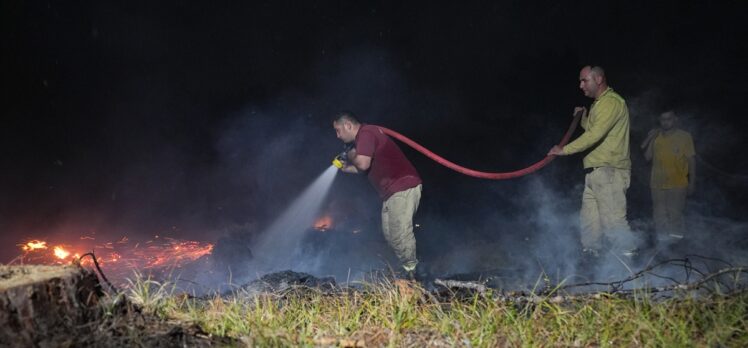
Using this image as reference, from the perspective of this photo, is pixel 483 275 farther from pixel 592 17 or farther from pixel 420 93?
pixel 592 17

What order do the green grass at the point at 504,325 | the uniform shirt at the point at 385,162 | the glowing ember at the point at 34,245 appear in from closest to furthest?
the green grass at the point at 504,325 < the uniform shirt at the point at 385,162 < the glowing ember at the point at 34,245

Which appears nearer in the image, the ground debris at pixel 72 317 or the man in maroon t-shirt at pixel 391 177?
the ground debris at pixel 72 317

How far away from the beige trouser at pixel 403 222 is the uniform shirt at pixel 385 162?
0.32 ft

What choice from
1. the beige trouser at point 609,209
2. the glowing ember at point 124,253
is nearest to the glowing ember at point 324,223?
the glowing ember at point 124,253

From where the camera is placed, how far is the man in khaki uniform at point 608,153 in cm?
481

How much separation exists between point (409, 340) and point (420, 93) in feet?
29.2

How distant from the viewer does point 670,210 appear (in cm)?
646

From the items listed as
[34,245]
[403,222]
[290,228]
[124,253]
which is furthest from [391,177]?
[34,245]

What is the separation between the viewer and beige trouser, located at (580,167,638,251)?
484 cm

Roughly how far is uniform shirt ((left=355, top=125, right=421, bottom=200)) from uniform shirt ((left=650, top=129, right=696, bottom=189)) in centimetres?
409

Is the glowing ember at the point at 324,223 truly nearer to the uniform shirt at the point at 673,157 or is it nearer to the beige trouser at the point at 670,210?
the beige trouser at the point at 670,210

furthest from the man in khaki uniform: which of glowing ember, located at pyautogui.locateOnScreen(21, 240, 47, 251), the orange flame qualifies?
glowing ember, located at pyautogui.locateOnScreen(21, 240, 47, 251)

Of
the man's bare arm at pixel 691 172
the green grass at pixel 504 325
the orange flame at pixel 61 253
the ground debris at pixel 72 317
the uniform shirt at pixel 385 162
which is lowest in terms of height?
the ground debris at pixel 72 317

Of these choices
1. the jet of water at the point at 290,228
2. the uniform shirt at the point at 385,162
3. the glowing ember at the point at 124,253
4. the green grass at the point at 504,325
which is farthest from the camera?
the jet of water at the point at 290,228
